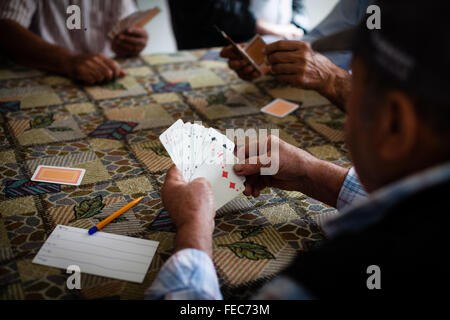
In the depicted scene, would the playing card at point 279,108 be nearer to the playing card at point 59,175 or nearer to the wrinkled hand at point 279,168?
the wrinkled hand at point 279,168

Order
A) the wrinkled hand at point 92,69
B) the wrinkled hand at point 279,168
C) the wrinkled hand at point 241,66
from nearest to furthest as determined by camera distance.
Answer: the wrinkled hand at point 279,168 → the wrinkled hand at point 92,69 → the wrinkled hand at point 241,66

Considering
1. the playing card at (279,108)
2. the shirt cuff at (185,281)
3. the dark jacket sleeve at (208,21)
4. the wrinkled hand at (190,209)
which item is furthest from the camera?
the dark jacket sleeve at (208,21)

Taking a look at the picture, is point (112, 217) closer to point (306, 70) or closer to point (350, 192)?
point (350, 192)

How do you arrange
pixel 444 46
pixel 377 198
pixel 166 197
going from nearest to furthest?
pixel 444 46 < pixel 377 198 < pixel 166 197

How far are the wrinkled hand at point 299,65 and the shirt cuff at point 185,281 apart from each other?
1133mm

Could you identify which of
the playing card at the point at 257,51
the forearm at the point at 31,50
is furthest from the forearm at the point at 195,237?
the forearm at the point at 31,50

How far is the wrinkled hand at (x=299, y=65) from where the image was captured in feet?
5.74

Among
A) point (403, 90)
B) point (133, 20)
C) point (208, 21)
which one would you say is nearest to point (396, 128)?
point (403, 90)

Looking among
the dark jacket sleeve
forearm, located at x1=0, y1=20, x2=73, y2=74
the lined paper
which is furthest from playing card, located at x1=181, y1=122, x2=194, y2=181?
the dark jacket sleeve

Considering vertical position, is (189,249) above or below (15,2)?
below

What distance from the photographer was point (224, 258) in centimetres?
96
